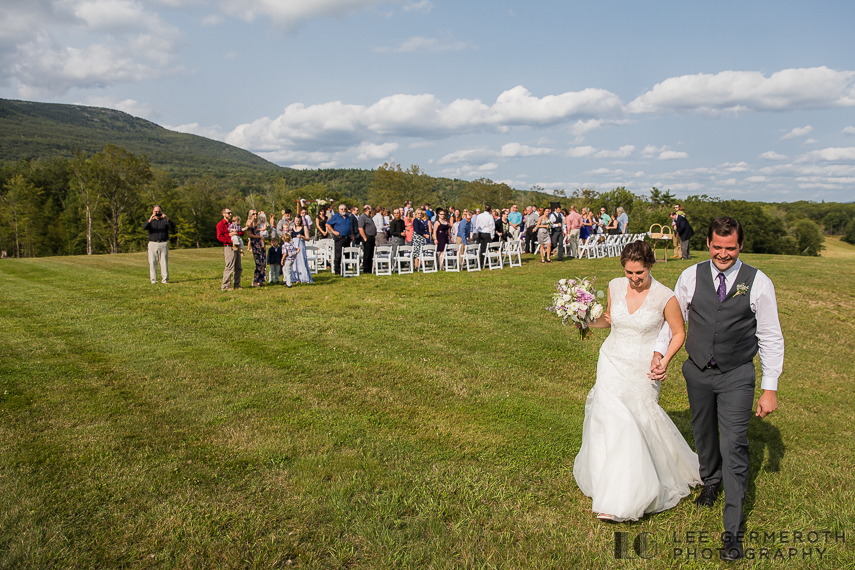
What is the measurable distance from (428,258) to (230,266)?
624 cm

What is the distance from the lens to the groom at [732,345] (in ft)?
10.9

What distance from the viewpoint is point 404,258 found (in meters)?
16.3

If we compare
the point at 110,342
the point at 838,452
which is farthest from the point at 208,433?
the point at 838,452

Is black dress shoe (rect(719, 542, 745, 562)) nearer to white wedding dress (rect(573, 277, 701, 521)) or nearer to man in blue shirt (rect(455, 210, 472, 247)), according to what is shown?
white wedding dress (rect(573, 277, 701, 521))

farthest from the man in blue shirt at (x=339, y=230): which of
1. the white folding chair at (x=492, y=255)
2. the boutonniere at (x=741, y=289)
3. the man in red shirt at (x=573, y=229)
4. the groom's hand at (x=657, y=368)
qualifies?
the boutonniere at (x=741, y=289)

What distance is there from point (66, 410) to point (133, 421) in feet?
2.78

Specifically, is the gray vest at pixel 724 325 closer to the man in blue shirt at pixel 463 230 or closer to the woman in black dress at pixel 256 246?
the woman in black dress at pixel 256 246

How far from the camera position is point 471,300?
37.9ft

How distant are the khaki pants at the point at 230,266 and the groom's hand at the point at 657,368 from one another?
1107 centimetres

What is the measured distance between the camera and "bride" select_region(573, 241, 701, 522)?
11.5 ft

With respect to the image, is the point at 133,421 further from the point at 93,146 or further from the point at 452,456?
the point at 93,146

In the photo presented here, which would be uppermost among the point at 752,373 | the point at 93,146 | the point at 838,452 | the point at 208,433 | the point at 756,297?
the point at 93,146

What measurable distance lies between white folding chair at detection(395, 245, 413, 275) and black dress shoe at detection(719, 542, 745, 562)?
1334 centimetres

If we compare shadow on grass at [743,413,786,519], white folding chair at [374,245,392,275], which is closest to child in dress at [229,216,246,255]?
white folding chair at [374,245,392,275]
